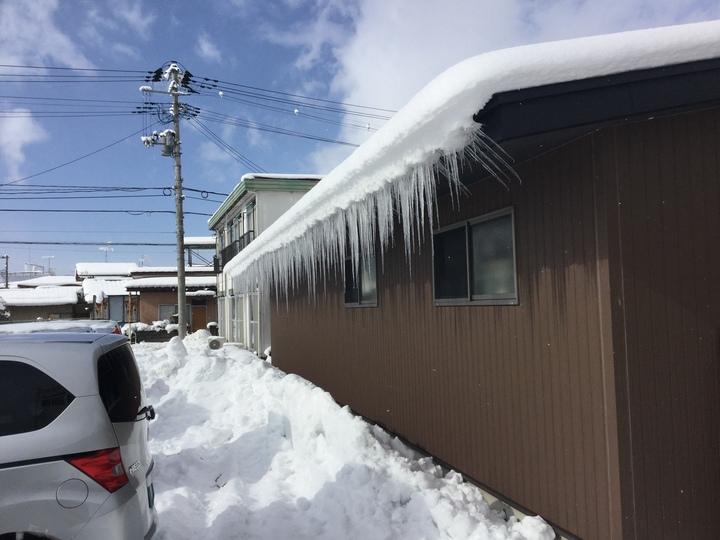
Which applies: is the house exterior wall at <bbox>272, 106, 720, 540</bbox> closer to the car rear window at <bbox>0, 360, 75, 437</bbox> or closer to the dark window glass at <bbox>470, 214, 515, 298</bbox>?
the dark window glass at <bbox>470, 214, 515, 298</bbox>

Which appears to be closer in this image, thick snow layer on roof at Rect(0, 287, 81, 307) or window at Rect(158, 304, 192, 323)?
window at Rect(158, 304, 192, 323)

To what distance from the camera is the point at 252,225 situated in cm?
2223

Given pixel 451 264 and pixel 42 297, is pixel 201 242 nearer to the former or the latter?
pixel 42 297

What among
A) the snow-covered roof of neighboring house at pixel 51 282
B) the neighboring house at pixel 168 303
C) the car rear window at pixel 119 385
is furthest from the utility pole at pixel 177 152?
the snow-covered roof of neighboring house at pixel 51 282

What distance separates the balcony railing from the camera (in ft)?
72.9

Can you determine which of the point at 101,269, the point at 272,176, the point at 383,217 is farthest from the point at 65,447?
the point at 101,269

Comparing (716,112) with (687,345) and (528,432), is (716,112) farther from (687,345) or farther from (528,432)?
(528,432)

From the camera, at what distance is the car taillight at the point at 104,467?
110 inches

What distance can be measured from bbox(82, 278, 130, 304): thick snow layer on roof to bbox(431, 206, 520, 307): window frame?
4096 centimetres

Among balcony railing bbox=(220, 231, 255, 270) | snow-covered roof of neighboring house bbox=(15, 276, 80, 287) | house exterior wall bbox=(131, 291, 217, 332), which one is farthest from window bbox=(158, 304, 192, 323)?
snow-covered roof of neighboring house bbox=(15, 276, 80, 287)

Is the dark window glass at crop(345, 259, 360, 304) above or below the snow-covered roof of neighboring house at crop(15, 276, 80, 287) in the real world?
below

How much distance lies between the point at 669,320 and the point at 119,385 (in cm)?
340

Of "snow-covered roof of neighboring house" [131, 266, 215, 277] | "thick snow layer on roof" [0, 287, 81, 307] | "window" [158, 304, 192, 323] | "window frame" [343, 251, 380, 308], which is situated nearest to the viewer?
"window frame" [343, 251, 380, 308]

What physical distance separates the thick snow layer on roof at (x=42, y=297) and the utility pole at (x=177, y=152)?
28.9 meters
